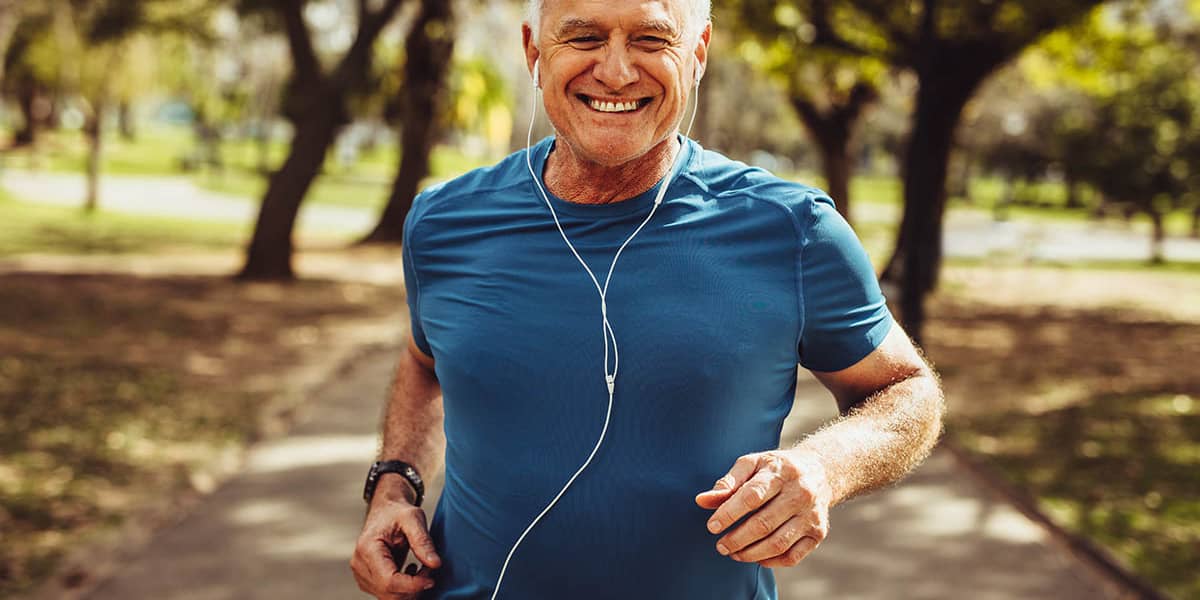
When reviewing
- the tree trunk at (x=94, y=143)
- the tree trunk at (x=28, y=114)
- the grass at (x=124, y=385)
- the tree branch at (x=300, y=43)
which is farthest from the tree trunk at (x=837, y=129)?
the tree trunk at (x=28, y=114)

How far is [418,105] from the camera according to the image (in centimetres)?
2562

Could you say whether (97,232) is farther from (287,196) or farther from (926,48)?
(926,48)

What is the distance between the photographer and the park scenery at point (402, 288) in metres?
7.09

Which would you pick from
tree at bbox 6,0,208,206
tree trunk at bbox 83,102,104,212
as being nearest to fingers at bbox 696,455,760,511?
tree at bbox 6,0,208,206

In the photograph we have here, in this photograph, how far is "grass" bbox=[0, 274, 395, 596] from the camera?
6.50 metres

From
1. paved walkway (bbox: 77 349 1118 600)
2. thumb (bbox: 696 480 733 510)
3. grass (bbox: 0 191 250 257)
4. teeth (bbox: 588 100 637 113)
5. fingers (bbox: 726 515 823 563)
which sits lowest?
grass (bbox: 0 191 250 257)

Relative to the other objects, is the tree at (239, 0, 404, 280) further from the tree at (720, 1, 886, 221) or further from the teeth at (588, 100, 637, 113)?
the teeth at (588, 100, 637, 113)

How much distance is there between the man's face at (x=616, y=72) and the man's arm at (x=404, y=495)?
0.64 meters

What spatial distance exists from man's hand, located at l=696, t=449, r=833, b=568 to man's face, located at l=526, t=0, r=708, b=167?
57 centimetres

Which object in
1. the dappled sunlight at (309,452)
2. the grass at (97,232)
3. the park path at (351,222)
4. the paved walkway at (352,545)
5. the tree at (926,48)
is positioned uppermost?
the tree at (926,48)

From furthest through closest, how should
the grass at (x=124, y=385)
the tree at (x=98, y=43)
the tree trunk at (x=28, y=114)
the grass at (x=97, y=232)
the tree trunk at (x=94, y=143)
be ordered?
the tree trunk at (x=28, y=114) → the tree trunk at (x=94, y=143) → the tree at (x=98, y=43) → the grass at (x=97, y=232) → the grass at (x=124, y=385)

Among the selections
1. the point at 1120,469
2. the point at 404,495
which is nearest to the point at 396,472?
the point at 404,495

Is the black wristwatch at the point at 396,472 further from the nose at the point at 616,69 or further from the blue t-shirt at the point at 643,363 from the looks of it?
the nose at the point at 616,69

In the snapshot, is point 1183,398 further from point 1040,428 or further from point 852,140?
point 852,140
